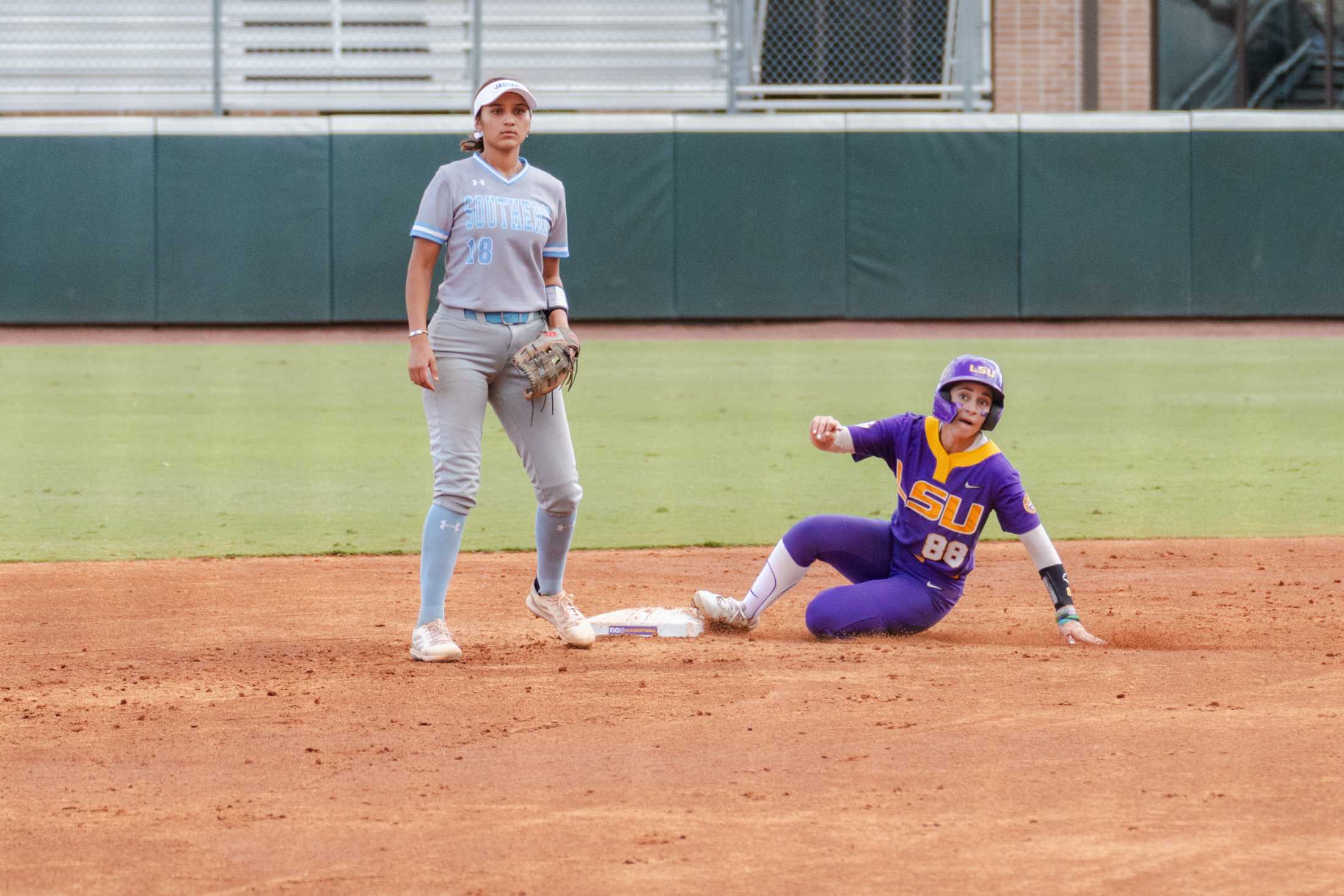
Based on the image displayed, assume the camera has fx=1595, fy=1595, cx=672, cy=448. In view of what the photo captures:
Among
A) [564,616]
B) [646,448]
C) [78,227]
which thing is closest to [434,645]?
[564,616]

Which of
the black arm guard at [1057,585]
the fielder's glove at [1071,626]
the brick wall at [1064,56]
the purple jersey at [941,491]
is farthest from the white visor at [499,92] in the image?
the brick wall at [1064,56]

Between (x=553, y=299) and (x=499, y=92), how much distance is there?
0.67 m

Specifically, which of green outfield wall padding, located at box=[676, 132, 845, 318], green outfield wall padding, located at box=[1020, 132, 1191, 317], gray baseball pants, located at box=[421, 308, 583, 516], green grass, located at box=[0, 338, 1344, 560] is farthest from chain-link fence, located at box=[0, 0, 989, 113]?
gray baseball pants, located at box=[421, 308, 583, 516]

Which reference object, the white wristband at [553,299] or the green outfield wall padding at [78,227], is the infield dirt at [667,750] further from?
the green outfield wall padding at [78,227]

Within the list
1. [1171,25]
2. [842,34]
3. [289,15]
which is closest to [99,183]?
Result: [289,15]

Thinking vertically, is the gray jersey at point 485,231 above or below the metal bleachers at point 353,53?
below

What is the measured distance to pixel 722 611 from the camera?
524 cm

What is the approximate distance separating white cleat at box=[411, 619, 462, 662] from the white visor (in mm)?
1554

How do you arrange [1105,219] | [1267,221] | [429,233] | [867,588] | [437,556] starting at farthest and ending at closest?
[1105,219] → [1267,221] → [867,588] → [437,556] → [429,233]

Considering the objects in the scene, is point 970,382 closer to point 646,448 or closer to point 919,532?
point 919,532

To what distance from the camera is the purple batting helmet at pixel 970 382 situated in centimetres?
484

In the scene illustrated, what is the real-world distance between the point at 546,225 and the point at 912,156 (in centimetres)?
1370

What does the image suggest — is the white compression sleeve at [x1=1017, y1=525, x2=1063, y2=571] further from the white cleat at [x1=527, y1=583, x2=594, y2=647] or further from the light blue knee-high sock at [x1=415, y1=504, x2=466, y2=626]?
the light blue knee-high sock at [x1=415, y1=504, x2=466, y2=626]

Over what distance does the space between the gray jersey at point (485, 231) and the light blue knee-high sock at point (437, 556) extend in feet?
2.10
